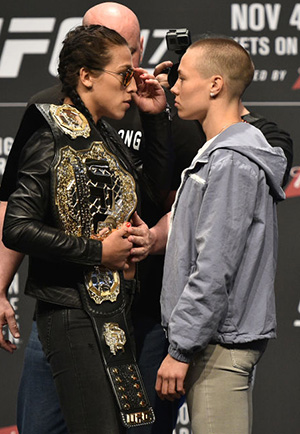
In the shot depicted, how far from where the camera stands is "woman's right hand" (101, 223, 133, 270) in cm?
220

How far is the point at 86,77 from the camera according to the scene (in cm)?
232

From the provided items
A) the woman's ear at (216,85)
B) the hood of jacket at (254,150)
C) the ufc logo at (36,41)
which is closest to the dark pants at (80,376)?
the hood of jacket at (254,150)

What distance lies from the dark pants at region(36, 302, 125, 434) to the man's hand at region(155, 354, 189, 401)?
0.14m

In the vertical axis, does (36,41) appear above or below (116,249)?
above

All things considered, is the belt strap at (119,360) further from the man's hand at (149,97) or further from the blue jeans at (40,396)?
the man's hand at (149,97)

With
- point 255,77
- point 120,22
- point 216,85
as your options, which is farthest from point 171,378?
point 255,77

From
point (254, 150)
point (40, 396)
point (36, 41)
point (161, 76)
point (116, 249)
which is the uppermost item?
point (36, 41)

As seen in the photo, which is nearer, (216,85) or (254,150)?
(254,150)

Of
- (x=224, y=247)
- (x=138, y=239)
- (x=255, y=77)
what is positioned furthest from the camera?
(x=255, y=77)

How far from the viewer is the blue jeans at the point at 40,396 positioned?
2434mm

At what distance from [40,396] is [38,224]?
23.8 inches

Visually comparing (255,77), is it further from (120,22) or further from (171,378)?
(171,378)

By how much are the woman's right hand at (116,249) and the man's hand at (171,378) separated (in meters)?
0.28

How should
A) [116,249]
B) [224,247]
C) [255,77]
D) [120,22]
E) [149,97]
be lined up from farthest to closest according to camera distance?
1. [255,77]
2. [120,22]
3. [149,97]
4. [116,249]
5. [224,247]
